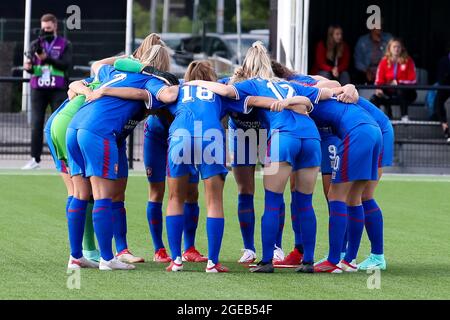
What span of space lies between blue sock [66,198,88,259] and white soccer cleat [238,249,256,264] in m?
1.44

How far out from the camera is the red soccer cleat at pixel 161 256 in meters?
11.2

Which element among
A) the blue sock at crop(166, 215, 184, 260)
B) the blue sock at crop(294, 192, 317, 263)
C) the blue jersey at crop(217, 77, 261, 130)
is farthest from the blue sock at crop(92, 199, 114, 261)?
the blue sock at crop(294, 192, 317, 263)

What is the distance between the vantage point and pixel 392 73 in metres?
21.0

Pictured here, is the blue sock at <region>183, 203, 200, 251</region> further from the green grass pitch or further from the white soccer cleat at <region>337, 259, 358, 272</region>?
the white soccer cleat at <region>337, 259, 358, 272</region>

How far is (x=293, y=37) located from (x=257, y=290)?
1174cm

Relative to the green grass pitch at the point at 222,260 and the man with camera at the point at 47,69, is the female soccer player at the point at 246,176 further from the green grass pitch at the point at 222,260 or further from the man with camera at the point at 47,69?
the man with camera at the point at 47,69

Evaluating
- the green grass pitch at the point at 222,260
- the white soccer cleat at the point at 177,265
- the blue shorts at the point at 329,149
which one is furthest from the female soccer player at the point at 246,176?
the white soccer cleat at the point at 177,265

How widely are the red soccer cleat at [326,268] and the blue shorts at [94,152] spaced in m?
1.77

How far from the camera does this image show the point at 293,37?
20.9 meters

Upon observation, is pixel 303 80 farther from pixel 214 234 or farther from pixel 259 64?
pixel 214 234

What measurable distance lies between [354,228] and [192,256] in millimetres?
1442

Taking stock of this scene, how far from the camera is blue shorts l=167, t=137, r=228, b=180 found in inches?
409

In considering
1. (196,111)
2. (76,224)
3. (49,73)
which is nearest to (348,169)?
(196,111)
